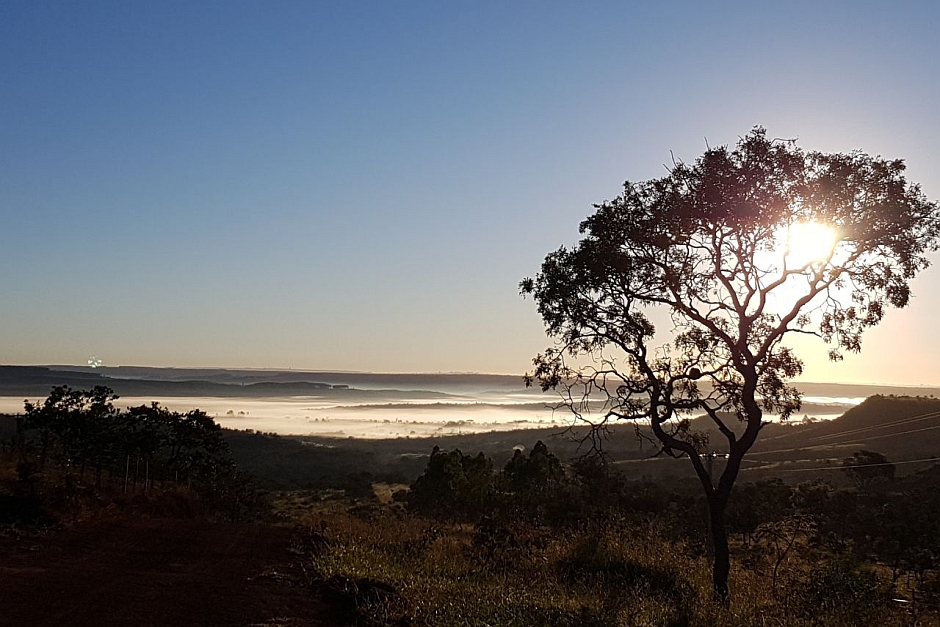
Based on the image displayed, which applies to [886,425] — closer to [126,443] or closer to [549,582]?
[126,443]

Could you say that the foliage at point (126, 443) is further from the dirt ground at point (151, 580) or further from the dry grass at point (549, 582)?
the dry grass at point (549, 582)

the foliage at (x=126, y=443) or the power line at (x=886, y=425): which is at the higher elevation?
the foliage at (x=126, y=443)

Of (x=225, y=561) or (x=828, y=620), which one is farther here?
(x=225, y=561)

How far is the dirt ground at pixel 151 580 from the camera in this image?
361 inches

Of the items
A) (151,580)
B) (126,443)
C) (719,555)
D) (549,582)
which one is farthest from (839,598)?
(126,443)

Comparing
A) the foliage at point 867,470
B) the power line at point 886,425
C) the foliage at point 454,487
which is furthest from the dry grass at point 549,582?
the power line at point 886,425

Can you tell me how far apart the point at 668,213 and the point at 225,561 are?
38.7 ft

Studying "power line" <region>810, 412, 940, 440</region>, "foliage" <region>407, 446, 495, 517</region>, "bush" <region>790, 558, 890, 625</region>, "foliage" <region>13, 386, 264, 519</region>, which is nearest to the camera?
"bush" <region>790, 558, 890, 625</region>

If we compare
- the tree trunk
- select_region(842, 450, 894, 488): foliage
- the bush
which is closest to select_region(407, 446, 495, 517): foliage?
the tree trunk

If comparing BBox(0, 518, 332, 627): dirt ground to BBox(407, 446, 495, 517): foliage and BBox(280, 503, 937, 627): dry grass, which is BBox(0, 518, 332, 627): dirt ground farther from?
BBox(407, 446, 495, 517): foliage

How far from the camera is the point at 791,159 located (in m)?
14.9

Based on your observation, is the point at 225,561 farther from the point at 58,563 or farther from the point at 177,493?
the point at 177,493

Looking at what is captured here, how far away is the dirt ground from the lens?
9164 mm

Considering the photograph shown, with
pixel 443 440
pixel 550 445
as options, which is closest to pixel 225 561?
pixel 550 445
